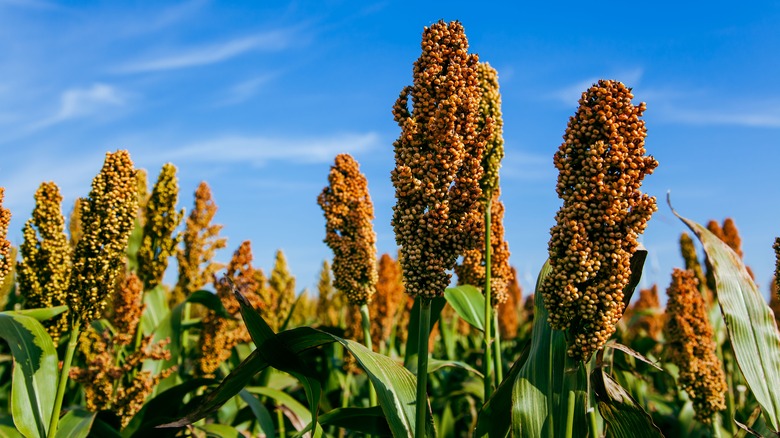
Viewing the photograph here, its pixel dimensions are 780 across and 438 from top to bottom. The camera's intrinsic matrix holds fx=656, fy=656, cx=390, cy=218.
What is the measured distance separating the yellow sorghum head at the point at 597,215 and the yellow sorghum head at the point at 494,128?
1.44 m

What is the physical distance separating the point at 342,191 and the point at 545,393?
2.32 m

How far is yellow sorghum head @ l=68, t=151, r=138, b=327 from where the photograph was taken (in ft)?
12.5

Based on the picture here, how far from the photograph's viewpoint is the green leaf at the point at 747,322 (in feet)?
8.80

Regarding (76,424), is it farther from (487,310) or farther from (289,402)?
(487,310)

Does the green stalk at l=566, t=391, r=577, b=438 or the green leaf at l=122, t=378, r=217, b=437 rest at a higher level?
the green stalk at l=566, t=391, r=577, b=438

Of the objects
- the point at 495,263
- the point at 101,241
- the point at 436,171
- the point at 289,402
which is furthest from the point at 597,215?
the point at 289,402

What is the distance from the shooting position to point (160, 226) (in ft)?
19.7

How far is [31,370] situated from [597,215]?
330 cm

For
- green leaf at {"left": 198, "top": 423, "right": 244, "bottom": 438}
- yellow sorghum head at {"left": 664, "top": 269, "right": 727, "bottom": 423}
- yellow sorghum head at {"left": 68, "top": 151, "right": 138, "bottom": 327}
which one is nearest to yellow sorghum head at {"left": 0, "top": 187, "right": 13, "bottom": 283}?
yellow sorghum head at {"left": 68, "top": 151, "right": 138, "bottom": 327}

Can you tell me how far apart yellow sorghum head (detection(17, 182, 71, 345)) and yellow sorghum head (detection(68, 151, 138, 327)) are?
0.70m

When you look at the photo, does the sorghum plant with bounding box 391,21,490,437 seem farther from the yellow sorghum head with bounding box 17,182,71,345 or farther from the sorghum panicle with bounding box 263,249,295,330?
the sorghum panicle with bounding box 263,249,295,330

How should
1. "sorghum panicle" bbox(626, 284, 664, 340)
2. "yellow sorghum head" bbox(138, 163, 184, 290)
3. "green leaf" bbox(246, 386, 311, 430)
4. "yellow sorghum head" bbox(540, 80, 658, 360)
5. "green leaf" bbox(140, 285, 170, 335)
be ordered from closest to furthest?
"yellow sorghum head" bbox(540, 80, 658, 360)
"green leaf" bbox(246, 386, 311, 430)
"yellow sorghum head" bbox(138, 163, 184, 290)
"green leaf" bbox(140, 285, 170, 335)
"sorghum panicle" bbox(626, 284, 664, 340)

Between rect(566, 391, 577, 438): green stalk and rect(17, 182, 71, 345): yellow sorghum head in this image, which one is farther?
rect(17, 182, 71, 345): yellow sorghum head

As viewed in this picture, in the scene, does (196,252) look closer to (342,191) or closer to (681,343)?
(342,191)
